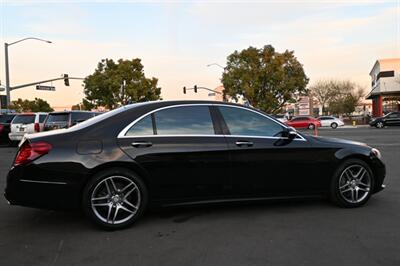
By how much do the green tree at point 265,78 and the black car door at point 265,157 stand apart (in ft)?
137

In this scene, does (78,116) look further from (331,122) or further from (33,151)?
(331,122)

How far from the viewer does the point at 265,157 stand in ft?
17.9

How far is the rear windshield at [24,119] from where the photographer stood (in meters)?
18.0

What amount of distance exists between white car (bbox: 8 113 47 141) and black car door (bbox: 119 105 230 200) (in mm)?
13702

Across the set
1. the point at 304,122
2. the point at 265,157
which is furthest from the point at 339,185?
the point at 304,122

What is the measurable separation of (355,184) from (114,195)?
3298mm

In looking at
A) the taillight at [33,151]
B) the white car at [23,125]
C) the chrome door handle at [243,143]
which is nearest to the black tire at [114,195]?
the taillight at [33,151]

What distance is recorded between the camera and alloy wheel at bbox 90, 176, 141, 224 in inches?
194

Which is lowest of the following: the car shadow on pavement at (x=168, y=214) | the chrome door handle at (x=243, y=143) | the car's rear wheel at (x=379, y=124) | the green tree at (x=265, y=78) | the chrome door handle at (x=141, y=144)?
the car shadow on pavement at (x=168, y=214)

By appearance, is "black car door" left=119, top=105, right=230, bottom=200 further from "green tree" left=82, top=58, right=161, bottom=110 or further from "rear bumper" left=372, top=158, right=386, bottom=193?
"green tree" left=82, top=58, right=161, bottom=110

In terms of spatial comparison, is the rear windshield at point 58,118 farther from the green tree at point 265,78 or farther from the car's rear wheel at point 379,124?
the green tree at point 265,78

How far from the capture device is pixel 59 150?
4.83 meters

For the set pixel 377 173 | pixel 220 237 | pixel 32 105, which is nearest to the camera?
pixel 220 237

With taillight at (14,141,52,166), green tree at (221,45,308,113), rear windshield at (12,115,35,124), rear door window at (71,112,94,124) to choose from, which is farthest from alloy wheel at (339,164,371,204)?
green tree at (221,45,308,113)
